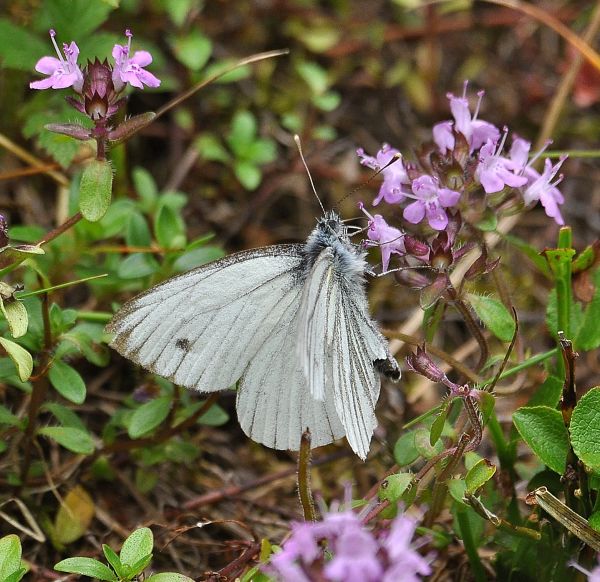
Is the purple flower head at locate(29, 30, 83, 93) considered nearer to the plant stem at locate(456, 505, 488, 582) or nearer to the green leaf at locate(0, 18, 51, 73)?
the green leaf at locate(0, 18, 51, 73)

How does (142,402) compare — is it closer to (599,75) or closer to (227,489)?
(227,489)

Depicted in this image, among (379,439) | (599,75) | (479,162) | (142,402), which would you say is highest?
(599,75)

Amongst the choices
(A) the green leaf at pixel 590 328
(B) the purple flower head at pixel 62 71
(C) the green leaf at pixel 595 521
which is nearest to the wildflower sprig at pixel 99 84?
(B) the purple flower head at pixel 62 71

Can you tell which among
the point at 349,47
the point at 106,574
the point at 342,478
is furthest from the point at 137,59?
the point at 349,47

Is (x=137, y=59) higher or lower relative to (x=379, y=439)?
higher

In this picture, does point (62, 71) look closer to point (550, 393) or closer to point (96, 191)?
point (96, 191)

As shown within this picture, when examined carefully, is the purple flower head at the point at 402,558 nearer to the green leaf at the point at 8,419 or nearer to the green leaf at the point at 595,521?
the green leaf at the point at 595,521
